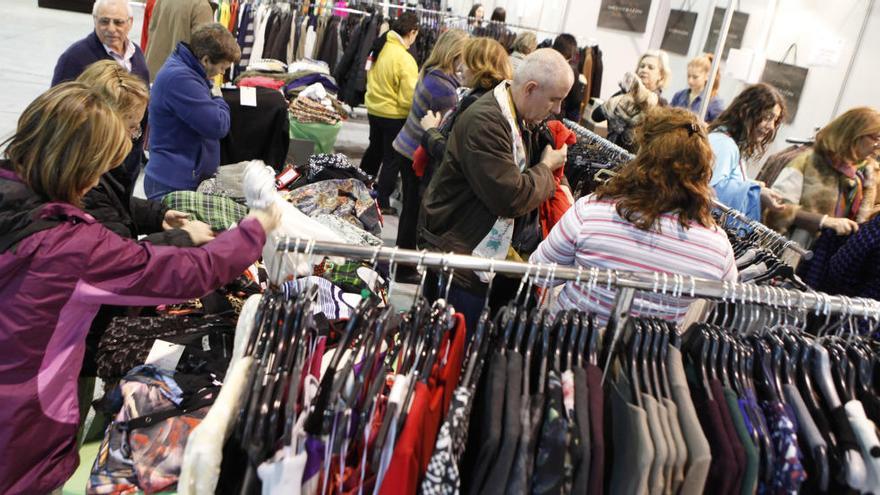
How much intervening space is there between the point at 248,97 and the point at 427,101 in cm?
110

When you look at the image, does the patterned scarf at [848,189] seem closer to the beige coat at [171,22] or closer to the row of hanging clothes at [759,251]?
the row of hanging clothes at [759,251]

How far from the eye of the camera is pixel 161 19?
5.45 meters

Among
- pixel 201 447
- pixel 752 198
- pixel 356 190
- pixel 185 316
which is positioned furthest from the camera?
pixel 356 190

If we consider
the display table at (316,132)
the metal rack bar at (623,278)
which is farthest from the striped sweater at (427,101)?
the metal rack bar at (623,278)

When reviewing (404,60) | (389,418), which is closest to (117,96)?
(389,418)

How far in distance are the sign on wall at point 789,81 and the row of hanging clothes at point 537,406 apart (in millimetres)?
4786

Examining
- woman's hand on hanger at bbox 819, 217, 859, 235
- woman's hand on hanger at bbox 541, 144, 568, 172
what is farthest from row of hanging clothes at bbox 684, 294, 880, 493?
woman's hand on hanger at bbox 819, 217, 859, 235

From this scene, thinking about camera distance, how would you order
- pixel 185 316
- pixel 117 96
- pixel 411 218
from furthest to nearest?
pixel 411 218 < pixel 185 316 < pixel 117 96

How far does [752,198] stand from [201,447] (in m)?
2.70

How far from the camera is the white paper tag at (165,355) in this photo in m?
1.96

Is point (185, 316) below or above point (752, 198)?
below

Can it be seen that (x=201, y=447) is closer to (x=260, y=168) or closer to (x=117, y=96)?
(x=260, y=168)

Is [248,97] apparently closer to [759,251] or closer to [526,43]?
[526,43]

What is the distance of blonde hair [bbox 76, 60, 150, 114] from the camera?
2.09 meters
